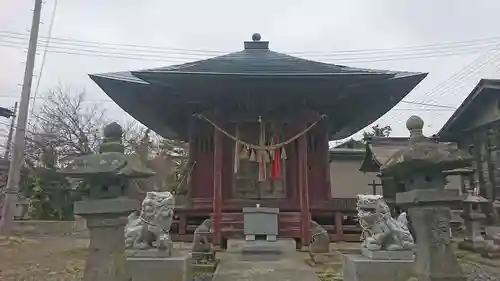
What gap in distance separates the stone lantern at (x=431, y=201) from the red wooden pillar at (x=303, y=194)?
14.5ft

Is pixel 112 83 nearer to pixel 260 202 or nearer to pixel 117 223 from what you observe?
pixel 260 202

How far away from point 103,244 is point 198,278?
1.95 metres

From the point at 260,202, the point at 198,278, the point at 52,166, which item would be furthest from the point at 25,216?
the point at 198,278

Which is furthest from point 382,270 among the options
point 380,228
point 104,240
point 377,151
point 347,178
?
point 347,178

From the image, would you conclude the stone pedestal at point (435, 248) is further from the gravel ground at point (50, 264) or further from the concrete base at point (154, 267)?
the concrete base at point (154, 267)

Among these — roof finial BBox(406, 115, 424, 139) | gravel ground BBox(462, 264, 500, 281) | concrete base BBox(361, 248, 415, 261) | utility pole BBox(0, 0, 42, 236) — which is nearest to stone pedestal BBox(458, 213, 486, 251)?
gravel ground BBox(462, 264, 500, 281)

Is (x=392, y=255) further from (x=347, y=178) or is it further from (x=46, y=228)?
(x=347, y=178)

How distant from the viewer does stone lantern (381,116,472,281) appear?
18.4 ft

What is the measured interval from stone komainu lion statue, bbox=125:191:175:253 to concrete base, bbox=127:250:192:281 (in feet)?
0.40

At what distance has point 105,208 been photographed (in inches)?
212

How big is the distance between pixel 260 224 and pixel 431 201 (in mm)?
4407

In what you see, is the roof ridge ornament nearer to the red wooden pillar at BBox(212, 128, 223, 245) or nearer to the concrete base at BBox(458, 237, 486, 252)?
the red wooden pillar at BBox(212, 128, 223, 245)

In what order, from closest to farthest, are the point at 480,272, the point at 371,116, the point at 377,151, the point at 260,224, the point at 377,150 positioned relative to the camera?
1. the point at 480,272
2. the point at 260,224
3. the point at 371,116
4. the point at 377,151
5. the point at 377,150

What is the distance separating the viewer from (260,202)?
1115 centimetres
